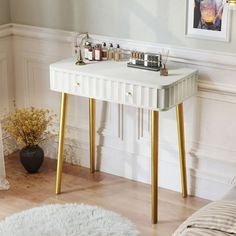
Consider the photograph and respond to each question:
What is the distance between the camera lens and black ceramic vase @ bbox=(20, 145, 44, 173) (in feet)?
13.2

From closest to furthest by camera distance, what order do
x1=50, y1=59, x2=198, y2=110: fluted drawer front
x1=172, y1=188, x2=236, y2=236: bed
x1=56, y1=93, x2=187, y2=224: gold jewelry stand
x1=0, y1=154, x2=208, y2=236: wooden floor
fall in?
x1=172, y1=188, x2=236, y2=236: bed → x1=50, y1=59, x2=198, y2=110: fluted drawer front → x1=56, y1=93, x2=187, y2=224: gold jewelry stand → x1=0, y1=154, x2=208, y2=236: wooden floor

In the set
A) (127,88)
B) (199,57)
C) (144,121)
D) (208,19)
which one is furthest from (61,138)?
(208,19)

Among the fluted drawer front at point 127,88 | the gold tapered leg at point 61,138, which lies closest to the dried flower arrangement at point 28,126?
the gold tapered leg at point 61,138

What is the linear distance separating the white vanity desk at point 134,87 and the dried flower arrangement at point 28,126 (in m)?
0.34

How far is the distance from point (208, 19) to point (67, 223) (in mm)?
1366

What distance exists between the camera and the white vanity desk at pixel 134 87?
3.24 metres

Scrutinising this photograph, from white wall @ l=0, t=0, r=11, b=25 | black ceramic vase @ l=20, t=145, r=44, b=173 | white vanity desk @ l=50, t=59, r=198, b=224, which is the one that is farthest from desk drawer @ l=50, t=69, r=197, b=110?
white wall @ l=0, t=0, r=11, b=25

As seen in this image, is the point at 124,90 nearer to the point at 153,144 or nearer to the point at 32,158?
the point at 153,144

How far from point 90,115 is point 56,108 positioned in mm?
365

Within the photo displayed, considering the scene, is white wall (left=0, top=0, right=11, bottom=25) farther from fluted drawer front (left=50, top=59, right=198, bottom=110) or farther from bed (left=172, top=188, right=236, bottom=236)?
bed (left=172, top=188, right=236, bottom=236)

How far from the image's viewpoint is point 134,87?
10.8 ft

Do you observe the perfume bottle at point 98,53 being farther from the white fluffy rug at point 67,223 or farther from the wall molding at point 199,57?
the white fluffy rug at point 67,223

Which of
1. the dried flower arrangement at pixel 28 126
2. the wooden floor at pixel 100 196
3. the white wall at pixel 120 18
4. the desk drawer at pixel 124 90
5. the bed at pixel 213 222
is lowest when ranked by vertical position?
the wooden floor at pixel 100 196

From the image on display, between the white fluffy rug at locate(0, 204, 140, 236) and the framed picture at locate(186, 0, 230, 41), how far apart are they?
1134mm
